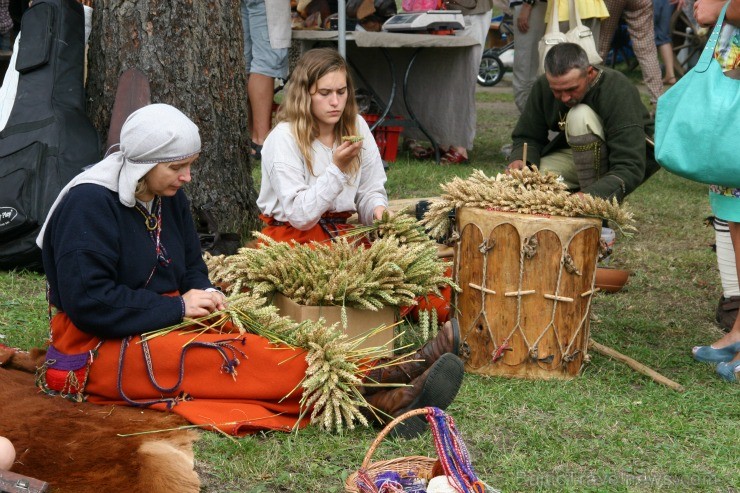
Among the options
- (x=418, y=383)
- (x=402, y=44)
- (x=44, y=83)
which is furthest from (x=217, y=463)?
(x=402, y=44)

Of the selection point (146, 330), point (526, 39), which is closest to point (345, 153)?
point (146, 330)

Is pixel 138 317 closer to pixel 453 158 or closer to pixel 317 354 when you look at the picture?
pixel 317 354

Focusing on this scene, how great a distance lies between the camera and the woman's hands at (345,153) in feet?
13.8

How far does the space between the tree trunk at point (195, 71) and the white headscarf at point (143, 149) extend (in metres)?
1.87

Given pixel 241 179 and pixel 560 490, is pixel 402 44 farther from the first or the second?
pixel 560 490

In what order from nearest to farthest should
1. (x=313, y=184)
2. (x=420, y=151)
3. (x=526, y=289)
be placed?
(x=526, y=289) → (x=313, y=184) → (x=420, y=151)

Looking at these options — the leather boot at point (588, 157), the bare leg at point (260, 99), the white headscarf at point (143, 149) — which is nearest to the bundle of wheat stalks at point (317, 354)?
the white headscarf at point (143, 149)

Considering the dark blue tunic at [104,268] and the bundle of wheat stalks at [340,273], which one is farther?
the bundle of wheat stalks at [340,273]

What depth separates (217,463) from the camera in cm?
313

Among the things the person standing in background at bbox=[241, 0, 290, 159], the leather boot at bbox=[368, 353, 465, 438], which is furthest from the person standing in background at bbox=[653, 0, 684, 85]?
the leather boot at bbox=[368, 353, 465, 438]

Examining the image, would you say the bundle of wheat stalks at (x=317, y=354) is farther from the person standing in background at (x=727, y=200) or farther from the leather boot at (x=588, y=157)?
the leather boot at (x=588, y=157)

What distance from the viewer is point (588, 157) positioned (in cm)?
531

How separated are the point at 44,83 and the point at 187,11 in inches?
36.8

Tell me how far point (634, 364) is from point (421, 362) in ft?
3.82
